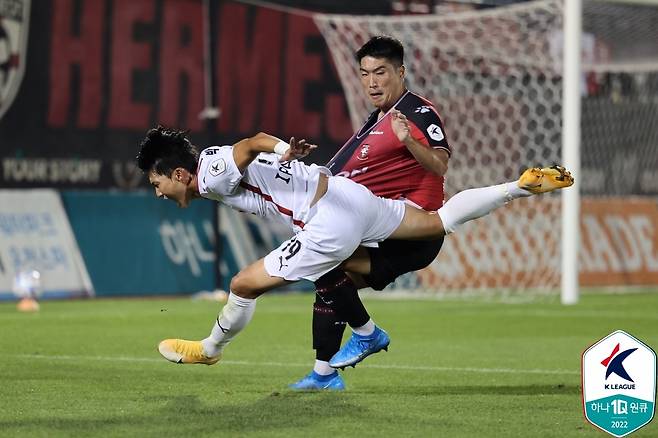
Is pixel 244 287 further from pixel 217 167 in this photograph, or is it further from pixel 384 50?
pixel 384 50

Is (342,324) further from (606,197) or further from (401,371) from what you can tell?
(606,197)

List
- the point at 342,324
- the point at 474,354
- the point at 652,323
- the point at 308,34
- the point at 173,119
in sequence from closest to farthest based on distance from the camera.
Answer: the point at 342,324 → the point at 474,354 → the point at 652,323 → the point at 173,119 → the point at 308,34

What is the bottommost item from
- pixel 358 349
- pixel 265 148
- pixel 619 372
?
pixel 358 349

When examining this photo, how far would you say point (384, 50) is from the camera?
7.95 metres

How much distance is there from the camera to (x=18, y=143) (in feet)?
54.4

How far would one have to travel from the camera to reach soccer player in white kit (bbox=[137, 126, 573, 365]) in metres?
7.29

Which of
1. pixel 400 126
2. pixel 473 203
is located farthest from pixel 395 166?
pixel 400 126

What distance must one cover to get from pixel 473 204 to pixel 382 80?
891 mm

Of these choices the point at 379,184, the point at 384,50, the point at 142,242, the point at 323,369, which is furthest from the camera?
the point at 142,242

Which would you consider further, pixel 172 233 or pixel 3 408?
pixel 172 233

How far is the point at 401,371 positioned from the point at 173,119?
9.71m

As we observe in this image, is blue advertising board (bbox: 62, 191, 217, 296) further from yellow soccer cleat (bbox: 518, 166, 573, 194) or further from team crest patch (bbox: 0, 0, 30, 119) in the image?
yellow soccer cleat (bbox: 518, 166, 573, 194)

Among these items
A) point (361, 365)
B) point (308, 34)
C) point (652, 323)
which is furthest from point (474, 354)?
point (308, 34)

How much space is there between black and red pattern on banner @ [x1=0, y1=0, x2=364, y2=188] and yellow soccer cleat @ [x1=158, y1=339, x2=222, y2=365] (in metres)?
9.28
